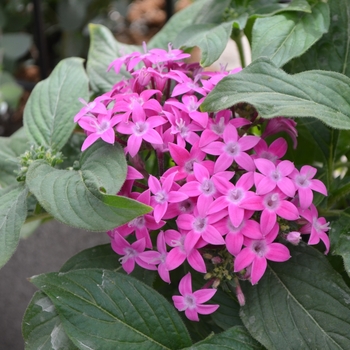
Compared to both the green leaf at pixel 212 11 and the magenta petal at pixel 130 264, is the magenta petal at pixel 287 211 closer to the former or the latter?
the magenta petal at pixel 130 264

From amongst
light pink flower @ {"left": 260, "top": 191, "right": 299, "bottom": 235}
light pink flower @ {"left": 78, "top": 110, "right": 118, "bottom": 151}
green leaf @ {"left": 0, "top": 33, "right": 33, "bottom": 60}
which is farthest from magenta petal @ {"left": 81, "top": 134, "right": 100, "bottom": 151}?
green leaf @ {"left": 0, "top": 33, "right": 33, "bottom": 60}

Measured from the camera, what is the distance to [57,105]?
0.83 meters

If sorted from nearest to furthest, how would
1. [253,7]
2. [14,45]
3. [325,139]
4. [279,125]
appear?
1. [279,125]
2. [325,139]
3. [253,7]
4. [14,45]

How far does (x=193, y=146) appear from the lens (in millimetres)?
629

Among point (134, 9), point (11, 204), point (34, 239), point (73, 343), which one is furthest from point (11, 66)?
point (73, 343)

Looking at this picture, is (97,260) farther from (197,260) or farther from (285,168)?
(285,168)

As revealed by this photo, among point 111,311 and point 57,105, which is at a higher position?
point 57,105

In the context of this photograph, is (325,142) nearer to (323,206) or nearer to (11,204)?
(323,206)

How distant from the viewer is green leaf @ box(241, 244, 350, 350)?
600 millimetres

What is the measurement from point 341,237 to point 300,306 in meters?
0.11

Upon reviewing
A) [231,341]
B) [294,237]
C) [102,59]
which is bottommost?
[231,341]

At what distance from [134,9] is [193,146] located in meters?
1.88

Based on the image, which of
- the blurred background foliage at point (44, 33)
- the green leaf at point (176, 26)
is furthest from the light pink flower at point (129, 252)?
the blurred background foliage at point (44, 33)

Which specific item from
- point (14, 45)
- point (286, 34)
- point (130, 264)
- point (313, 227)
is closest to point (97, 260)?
point (130, 264)
